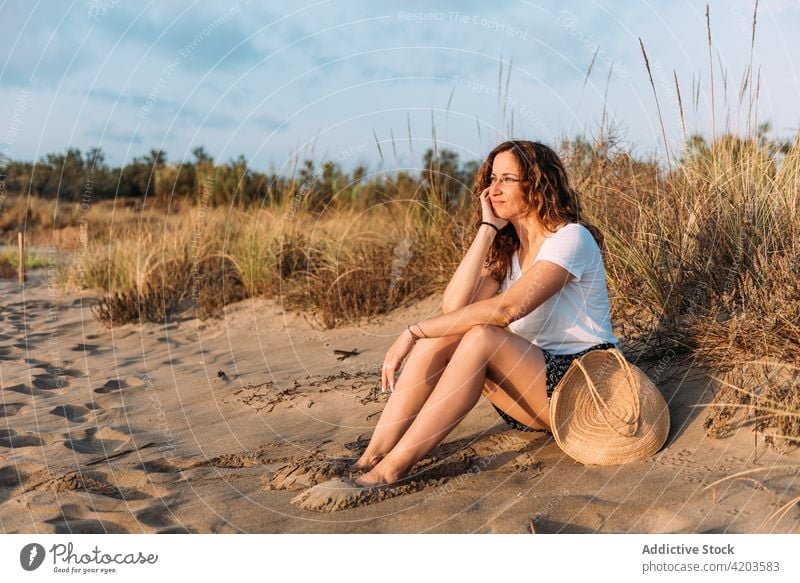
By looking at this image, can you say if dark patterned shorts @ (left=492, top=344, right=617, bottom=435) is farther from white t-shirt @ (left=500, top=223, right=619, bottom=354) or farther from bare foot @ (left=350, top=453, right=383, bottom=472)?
bare foot @ (left=350, top=453, right=383, bottom=472)

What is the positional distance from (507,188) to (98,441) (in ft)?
8.43

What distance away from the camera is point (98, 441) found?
4.31 metres

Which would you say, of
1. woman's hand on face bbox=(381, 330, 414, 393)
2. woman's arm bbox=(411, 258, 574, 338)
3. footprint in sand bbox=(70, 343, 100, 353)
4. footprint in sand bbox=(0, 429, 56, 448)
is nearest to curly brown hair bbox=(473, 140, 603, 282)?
woman's arm bbox=(411, 258, 574, 338)

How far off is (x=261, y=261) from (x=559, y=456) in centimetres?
463

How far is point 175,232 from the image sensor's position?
8492 mm

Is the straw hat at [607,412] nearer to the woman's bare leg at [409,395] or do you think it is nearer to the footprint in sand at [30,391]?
the woman's bare leg at [409,395]

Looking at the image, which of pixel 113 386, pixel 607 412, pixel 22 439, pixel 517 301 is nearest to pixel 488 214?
pixel 517 301

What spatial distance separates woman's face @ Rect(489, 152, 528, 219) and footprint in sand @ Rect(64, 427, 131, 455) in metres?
2.36

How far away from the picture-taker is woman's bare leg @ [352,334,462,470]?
11.9ft

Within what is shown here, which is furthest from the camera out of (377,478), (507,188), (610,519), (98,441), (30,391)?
(30,391)

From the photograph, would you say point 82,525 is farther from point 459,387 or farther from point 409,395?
point 459,387

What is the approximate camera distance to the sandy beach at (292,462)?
304 centimetres

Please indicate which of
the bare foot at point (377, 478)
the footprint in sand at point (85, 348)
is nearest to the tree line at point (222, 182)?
the footprint in sand at point (85, 348)

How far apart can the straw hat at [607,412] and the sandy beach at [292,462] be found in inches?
3.3
